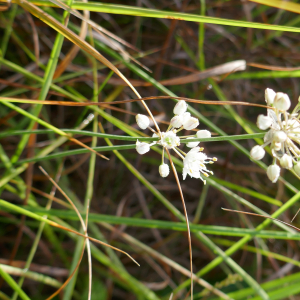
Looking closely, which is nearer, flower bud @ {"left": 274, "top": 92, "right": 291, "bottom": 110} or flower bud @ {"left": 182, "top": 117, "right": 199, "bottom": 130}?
flower bud @ {"left": 274, "top": 92, "right": 291, "bottom": 110}

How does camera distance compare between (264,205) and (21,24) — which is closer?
(21,24)

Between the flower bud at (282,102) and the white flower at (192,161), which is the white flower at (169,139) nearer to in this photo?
the white flower at (192,161)

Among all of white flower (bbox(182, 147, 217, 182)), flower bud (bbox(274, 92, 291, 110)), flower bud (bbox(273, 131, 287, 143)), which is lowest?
white flower (bbox(182, 147, 217, 182))

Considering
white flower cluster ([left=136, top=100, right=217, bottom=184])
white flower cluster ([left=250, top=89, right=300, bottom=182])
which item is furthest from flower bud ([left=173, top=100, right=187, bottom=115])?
white flower cluster ([left=250, top=89, right=300, bottom=182])

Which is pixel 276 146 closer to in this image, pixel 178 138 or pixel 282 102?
pixel 282 102

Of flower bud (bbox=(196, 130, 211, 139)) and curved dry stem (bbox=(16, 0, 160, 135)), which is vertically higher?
curved dry stem (bbox=(16, 0, 160, 135))

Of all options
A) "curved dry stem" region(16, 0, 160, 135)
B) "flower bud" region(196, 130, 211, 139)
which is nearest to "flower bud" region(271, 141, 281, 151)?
"flower bud" region(196, 130, 211, 139)

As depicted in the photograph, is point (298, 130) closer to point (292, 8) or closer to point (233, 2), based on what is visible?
point (292, 8)

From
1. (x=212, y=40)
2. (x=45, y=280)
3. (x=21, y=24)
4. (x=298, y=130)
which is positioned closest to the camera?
(x=298, y=130)


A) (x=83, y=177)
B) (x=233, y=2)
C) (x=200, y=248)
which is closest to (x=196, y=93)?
(x=233, y=2)

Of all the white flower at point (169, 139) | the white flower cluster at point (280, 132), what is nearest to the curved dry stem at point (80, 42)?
the white flower at point (169, 139)

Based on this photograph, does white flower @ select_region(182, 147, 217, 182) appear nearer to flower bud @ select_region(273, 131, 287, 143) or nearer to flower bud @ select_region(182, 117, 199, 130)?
flower bud @ select_region(182, 117, 199, 130)
